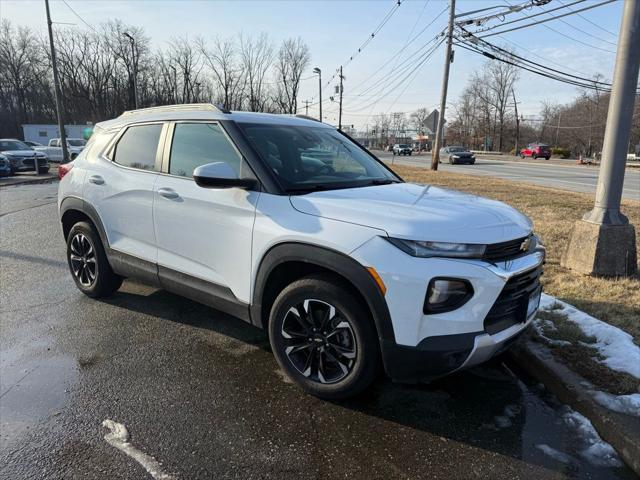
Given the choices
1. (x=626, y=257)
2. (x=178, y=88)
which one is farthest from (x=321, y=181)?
(x=178, y=88)

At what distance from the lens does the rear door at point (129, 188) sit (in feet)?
13.0

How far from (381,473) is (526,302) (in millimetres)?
1340

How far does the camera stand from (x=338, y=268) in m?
2.71

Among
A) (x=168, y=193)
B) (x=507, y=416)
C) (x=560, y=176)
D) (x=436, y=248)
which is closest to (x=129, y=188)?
(x=168, y=193)

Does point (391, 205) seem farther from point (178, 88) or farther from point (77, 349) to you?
point (178, 88)

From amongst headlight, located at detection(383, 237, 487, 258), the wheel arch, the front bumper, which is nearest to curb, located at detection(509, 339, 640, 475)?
the front bumper

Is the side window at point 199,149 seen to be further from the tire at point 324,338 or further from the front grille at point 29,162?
the front grille at point 29,162

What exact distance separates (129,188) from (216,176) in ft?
4.75

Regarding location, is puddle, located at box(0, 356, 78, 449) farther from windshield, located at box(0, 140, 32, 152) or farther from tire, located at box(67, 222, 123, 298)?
windshield, located at box(0, 140, 32, 152)

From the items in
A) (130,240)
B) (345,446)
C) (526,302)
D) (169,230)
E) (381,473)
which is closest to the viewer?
(381,473)

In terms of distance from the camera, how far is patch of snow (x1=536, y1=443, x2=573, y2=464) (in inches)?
99.6

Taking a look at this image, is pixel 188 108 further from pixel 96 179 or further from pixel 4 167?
pixel 4 167

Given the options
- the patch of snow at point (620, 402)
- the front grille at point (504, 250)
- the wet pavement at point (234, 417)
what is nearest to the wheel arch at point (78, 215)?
the wet pavement at point (234, 417)

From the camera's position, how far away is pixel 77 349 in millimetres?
3811
